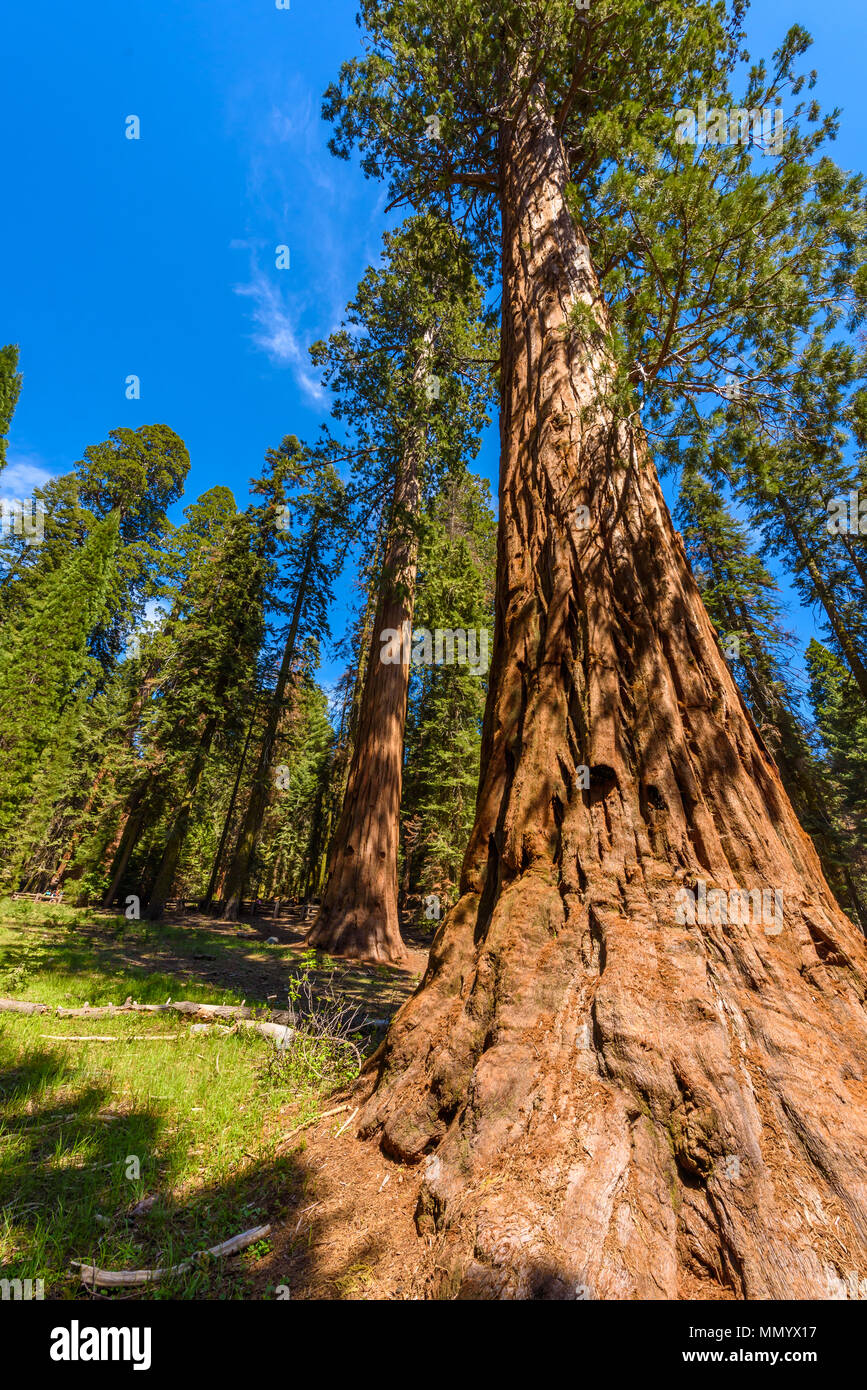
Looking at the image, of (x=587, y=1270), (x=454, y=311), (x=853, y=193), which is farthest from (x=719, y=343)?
(x=454, y=311)

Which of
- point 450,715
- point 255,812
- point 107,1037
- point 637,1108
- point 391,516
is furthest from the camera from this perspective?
point 450,715

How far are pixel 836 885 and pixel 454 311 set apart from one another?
19.4 metres

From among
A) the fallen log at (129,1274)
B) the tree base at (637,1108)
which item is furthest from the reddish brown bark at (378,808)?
the fallen log at (129,1274)

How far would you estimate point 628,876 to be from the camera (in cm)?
234

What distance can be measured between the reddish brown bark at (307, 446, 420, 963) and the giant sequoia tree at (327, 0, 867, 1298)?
487 centimetres

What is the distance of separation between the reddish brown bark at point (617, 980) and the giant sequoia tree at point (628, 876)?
0.01 m

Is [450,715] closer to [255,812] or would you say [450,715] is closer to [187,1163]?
[255,812]

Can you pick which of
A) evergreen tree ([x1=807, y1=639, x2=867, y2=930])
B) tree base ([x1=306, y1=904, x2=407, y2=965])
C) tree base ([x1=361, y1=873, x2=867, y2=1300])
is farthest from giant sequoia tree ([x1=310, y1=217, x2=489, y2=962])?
evergreen tree ([x1=807, y1=639, x2=867, y2=930])

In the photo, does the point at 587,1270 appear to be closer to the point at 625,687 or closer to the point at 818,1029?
the point at 818,1029

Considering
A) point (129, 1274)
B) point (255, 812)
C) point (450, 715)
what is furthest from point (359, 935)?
point (450, 715)

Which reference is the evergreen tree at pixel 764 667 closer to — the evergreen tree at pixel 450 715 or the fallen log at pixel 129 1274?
the evergreen tree at pixel 450 715

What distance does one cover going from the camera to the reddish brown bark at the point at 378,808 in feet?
28.7

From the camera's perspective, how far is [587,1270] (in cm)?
143

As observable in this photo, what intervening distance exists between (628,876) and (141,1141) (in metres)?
2.64
